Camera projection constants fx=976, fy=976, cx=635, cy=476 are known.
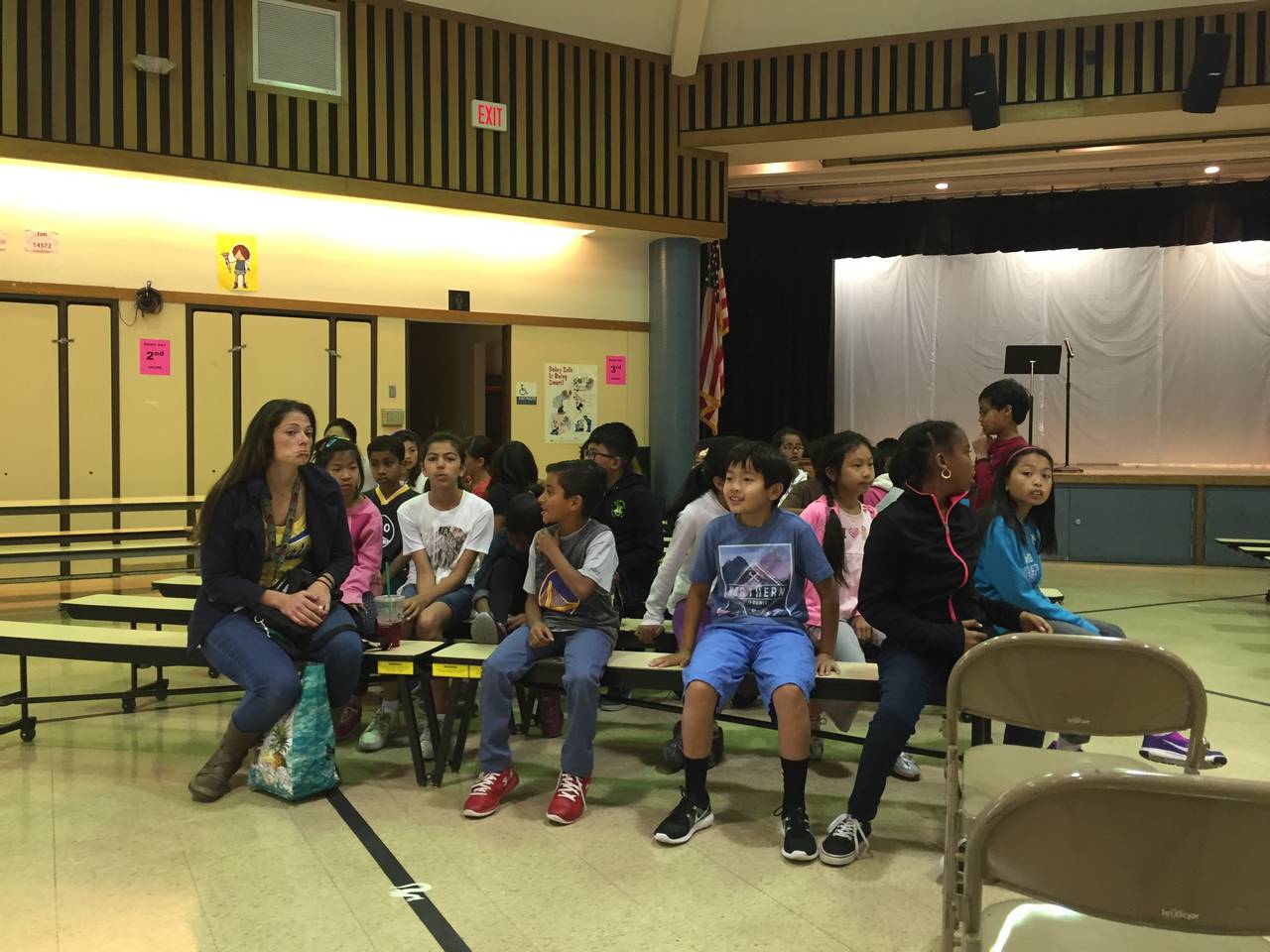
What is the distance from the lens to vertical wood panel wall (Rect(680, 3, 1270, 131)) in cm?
770

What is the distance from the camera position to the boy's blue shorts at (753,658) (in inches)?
121

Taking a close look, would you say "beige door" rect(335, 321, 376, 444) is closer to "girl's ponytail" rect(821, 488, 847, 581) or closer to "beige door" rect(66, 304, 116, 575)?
"beige door" rect(66, 304, 116, 575)

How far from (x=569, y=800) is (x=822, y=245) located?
966 cm

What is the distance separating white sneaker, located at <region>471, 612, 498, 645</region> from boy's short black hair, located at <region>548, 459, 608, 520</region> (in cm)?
58

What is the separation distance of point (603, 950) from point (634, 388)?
7.16m

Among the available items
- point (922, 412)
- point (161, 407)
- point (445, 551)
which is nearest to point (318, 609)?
point (445, 551)

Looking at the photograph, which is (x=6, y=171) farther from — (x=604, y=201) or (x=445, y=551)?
(x=445, y=551)

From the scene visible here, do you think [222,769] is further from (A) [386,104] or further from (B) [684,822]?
(A) [386,104]

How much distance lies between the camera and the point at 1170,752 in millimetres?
3814

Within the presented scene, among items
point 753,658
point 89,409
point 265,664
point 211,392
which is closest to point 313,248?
point 211,392

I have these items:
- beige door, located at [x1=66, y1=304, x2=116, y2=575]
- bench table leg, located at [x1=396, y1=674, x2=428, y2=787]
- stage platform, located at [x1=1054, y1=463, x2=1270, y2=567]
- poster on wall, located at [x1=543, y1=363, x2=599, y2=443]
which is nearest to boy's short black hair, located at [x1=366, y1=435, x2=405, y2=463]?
bench table leg, located at [x1=396, y1=674, x2=428, y2=787]

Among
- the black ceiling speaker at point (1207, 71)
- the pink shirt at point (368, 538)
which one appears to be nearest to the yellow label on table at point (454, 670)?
the pink shirt at point (368, 538)

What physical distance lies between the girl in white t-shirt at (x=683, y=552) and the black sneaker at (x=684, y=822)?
691 millimetres

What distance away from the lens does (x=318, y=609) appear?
11.6ft
